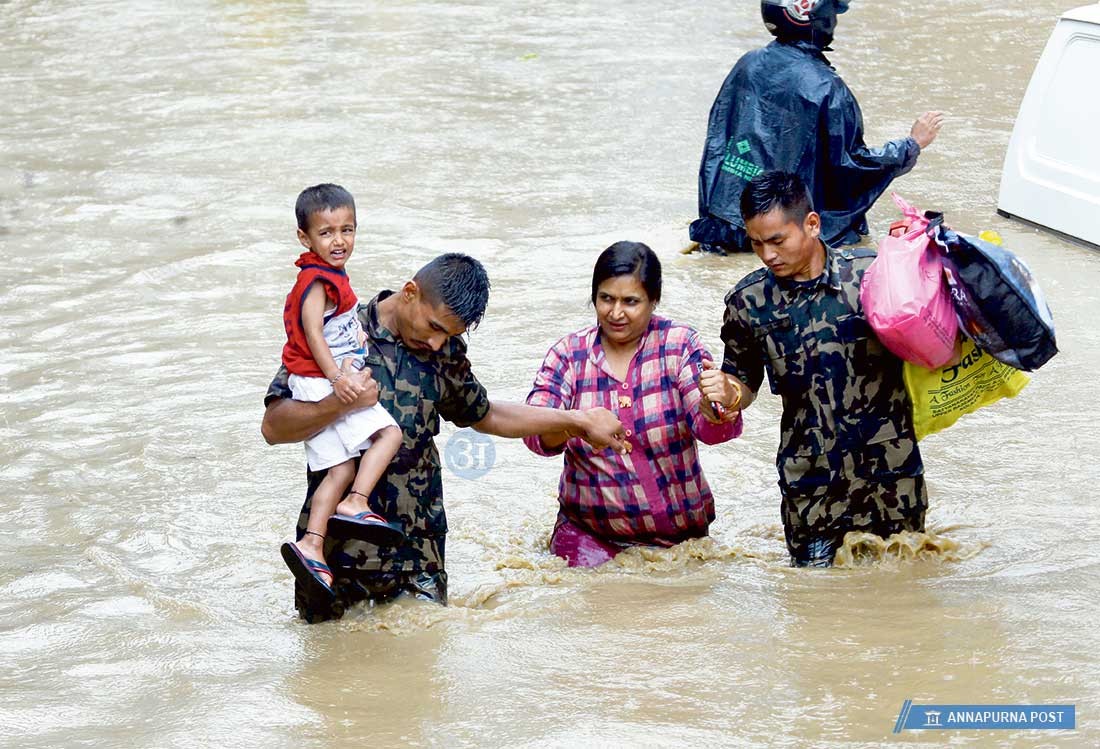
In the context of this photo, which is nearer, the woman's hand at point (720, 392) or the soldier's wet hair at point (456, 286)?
the soldier's wet hair at point (456, 286)

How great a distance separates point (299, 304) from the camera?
420cm

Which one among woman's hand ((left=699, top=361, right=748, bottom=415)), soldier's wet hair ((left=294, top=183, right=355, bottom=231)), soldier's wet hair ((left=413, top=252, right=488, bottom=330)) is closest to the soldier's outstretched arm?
woman's hand ((left=699, top=361, right=748, bottom=415))

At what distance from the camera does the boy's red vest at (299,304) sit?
4.20 m

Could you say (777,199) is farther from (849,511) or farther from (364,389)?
(364,389)

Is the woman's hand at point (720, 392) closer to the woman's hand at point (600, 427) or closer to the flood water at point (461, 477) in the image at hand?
the woman's hand at point (600, 427)

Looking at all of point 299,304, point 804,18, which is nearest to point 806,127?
point 804,18

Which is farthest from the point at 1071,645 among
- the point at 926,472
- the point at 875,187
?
the point at 875,187

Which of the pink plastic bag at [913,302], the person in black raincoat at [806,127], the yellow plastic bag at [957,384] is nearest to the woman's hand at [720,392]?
the pink plastic bag at [913,302]

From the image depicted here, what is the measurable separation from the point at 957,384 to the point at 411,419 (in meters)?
1.60

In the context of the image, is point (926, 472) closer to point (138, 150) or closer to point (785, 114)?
point (785, 114)

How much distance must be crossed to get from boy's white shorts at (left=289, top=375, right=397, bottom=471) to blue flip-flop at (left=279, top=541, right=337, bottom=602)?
0.30 meters

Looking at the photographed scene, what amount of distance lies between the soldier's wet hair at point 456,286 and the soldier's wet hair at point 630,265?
1.51 ft

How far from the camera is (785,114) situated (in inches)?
322

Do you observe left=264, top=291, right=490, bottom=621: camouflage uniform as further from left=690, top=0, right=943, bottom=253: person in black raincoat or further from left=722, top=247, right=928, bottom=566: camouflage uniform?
left=690, top=0, right=943, bottom=253: person in black raincoat
